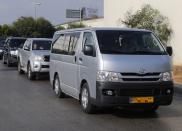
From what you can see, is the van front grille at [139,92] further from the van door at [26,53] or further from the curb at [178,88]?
the van door at [26,53]

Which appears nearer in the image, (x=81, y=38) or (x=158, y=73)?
(x=158, y=73)

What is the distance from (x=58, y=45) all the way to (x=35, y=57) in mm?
5938

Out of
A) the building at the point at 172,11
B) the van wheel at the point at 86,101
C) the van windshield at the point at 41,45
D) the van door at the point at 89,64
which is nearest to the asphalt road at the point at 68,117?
the van wheel at the point at 86,101

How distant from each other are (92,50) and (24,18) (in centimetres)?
6721

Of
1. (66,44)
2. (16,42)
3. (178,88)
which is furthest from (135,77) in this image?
(16,42)

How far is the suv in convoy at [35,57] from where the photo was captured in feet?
64.3

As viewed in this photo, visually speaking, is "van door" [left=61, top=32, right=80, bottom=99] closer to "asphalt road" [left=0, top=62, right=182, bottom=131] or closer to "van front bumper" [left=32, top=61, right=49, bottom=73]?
Answer: "asphalt road" [left=0, top=62, right=182, bottom=131]

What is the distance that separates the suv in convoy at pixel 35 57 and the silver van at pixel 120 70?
25.2ft

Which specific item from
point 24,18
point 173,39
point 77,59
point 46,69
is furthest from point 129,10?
point 24,18

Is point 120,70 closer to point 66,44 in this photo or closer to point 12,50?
point 66,44

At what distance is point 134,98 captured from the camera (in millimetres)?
10133

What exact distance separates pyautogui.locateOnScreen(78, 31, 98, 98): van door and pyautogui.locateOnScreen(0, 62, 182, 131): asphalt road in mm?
708

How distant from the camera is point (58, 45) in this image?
45.6 ft

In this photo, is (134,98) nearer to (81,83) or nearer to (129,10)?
(81,83)
